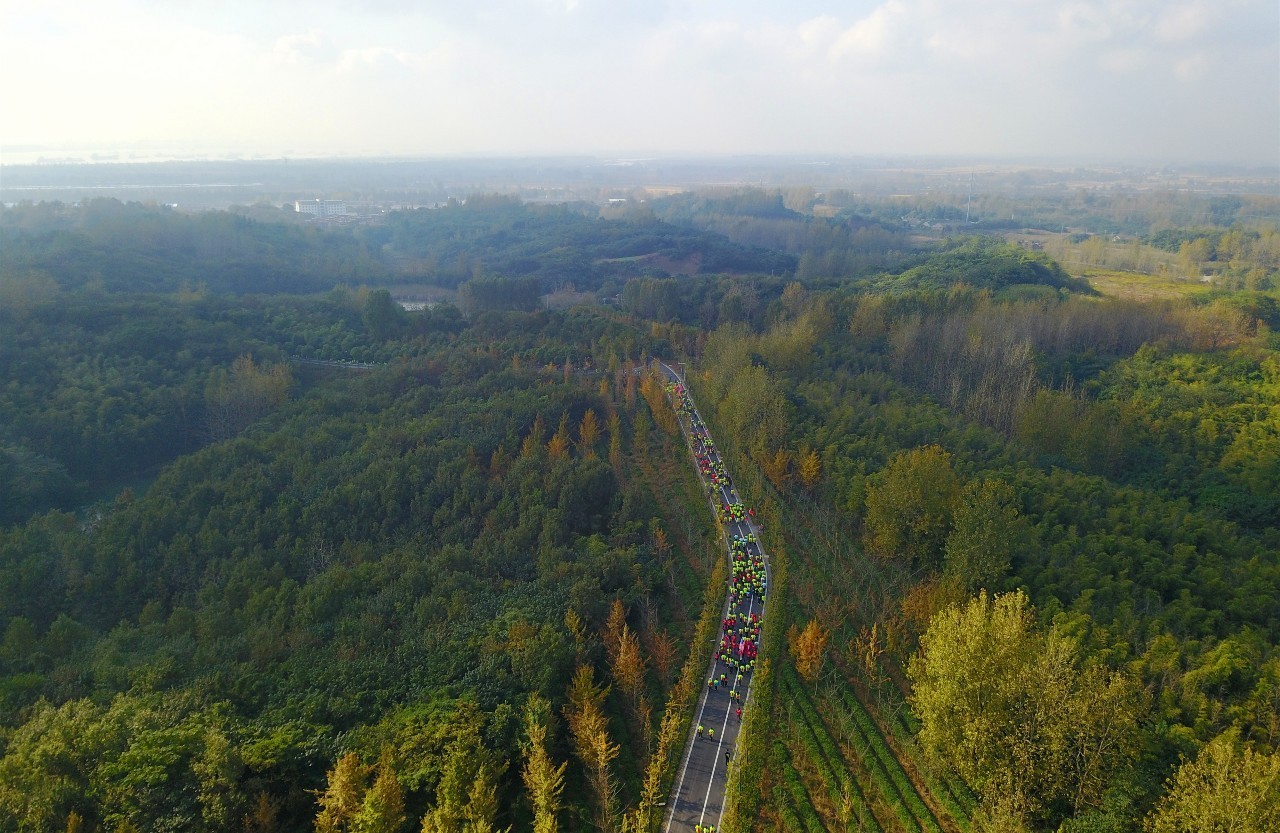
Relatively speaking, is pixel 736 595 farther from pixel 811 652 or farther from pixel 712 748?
pixel 712 748

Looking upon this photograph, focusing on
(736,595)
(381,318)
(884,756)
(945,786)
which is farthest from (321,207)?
(945,786)

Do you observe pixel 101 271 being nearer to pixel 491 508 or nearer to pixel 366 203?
pixel 491 508

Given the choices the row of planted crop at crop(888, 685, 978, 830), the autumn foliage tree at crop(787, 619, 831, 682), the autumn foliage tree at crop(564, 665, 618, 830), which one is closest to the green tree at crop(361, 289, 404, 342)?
the autumn foliage tree at crop(564, 665, 618, 830)

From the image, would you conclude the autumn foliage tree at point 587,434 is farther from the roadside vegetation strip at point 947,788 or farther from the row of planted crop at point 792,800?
the roadside vegetation strip at point 947,788

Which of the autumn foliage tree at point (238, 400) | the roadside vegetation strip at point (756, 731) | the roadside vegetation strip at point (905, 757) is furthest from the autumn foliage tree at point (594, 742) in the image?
the autumn foliage tree at point (238, 400)

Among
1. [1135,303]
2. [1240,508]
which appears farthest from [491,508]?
[1135,303]

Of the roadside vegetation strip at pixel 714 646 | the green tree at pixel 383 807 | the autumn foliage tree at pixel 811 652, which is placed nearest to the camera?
the green tree at pixel 383 807

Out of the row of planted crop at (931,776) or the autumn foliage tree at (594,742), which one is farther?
the row of planted crop at (931,776)
